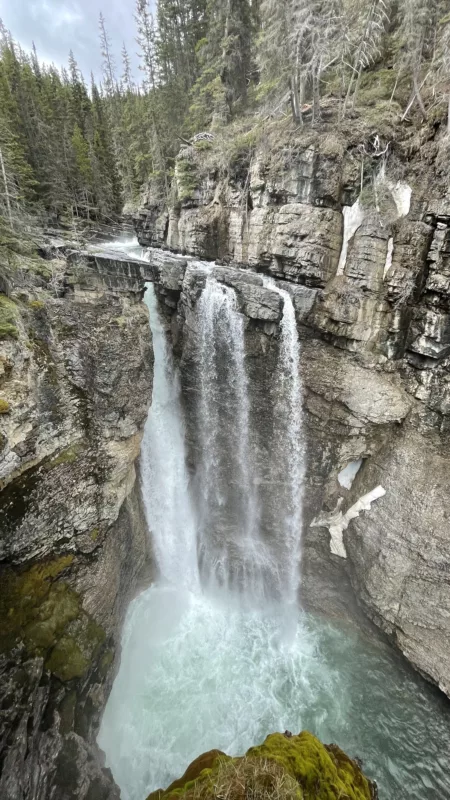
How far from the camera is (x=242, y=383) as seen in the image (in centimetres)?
1659

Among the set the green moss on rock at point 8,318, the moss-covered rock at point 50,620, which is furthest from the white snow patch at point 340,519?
the green moss on rock at point 8,318

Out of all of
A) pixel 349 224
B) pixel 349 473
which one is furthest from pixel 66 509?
pixel 349 224

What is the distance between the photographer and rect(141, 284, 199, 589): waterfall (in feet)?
52.5

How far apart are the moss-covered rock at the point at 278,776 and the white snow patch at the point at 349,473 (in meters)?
9.65

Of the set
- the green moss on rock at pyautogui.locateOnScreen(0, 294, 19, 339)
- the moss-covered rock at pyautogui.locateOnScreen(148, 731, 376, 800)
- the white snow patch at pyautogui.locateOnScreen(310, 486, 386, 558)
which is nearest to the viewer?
the moss-covered rock at pyautogui.locateOnScreen(148, 731, 376, 800)

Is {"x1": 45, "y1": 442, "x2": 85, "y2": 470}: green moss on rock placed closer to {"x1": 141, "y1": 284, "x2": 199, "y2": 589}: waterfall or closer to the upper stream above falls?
{"x1": 141, "y1": 284, "x2": 199, "y2": 589}: waterfall

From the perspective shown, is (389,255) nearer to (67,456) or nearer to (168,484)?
(168,484)

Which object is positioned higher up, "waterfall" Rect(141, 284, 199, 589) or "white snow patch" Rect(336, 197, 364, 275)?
"white snow patch" Rect(336, 197, 364, 275)

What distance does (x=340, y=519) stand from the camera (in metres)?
16.0

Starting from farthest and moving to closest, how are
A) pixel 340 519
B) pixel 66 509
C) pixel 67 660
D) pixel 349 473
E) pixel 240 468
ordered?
pixel 240 468 < pixel 349 473 < pixel 340 519 < pixel 66 509 < pixel 67 660

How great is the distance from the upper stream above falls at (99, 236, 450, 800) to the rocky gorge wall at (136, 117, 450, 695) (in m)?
0.80

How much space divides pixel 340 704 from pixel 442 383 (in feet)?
42.2

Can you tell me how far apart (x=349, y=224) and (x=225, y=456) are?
40.7 feet

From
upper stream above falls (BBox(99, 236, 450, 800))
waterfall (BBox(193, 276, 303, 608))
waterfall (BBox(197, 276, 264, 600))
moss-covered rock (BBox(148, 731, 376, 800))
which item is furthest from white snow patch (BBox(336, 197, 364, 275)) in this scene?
moss-covered rock (BBox(148, 731, 376, 800))
